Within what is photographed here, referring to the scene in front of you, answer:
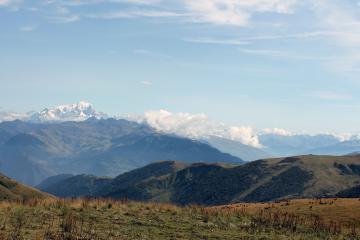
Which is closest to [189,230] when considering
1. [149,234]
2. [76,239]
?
[149,234]

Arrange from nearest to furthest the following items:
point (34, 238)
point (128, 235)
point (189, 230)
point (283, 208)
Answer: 1. point (34, 238)
2. point (128, 235)
3. point (189, 230)
4. point (283, 208)

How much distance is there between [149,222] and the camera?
106 ft

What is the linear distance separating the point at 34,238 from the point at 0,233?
6.39ft

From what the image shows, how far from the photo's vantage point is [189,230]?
1202 inches

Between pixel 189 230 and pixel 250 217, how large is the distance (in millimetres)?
9223

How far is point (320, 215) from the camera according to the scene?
41812mm

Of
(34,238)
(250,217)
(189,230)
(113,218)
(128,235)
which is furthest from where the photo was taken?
(250,217)

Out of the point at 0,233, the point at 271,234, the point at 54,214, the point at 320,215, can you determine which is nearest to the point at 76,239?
the point at 0,233

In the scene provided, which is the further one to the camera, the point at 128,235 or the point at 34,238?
the point at 128,235

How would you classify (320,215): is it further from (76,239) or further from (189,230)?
(76,239)

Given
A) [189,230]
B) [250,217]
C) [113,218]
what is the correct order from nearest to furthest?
[189,230], [113,218], [250,217]

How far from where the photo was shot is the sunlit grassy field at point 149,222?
27094 millimetres

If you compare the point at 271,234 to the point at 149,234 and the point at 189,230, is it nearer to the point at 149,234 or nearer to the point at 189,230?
the point at 189,230

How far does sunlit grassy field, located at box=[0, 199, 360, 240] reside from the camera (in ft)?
88.9
